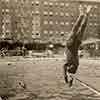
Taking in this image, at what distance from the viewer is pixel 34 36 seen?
7619 centimetres

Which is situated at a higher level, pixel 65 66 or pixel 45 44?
pixel 65 66

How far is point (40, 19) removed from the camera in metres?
78.1

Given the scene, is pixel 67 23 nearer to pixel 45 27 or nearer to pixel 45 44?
pixel 45 27

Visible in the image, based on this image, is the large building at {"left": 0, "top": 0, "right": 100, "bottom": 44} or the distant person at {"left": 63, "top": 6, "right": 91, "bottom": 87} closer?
the distant person at {"left": 63, "top": 6, "right": 91, "bottom": 87}

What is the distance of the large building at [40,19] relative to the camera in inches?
2931

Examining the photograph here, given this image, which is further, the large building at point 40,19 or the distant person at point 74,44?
the large building at point 40,19

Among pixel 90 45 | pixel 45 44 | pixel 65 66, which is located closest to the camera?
pixel 65 66

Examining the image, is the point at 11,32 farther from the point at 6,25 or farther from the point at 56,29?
the point at 56,29

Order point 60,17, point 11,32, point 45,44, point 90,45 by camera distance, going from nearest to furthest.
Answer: point 90,45
point 45,44
point 11,32
point 60,17

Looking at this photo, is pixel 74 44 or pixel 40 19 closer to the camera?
pixel 74 44

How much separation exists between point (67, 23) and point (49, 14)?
20.3 feet

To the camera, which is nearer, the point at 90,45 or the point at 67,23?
the point at 90,45

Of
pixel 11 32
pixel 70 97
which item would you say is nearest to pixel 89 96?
pixel 70 97

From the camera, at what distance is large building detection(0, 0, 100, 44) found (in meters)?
74.4
